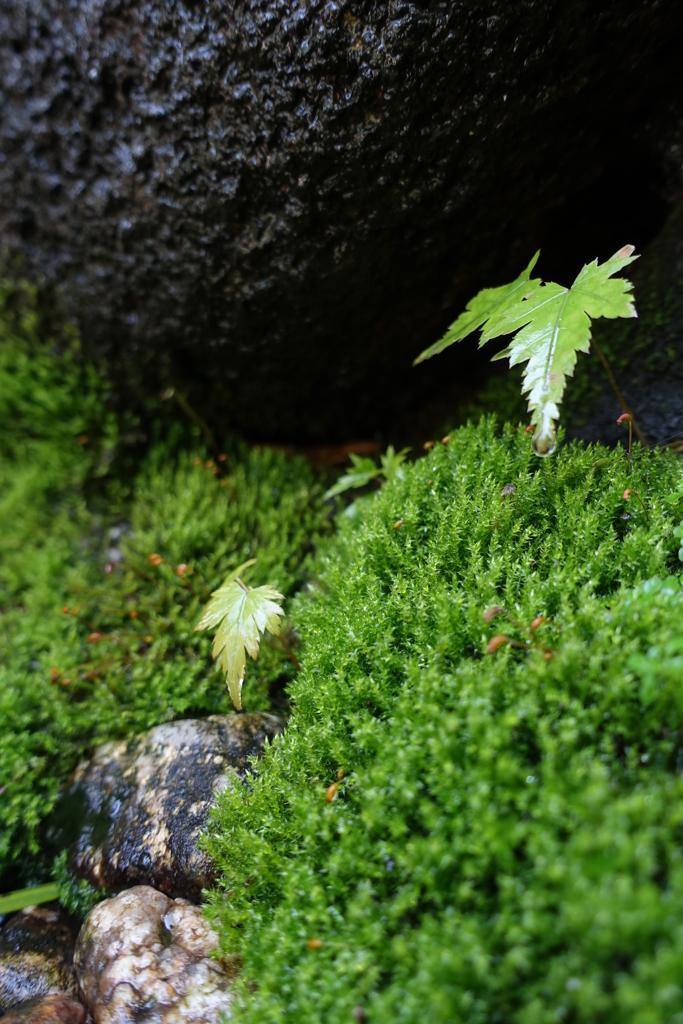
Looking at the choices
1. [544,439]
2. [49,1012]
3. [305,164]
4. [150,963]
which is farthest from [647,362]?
[49,1012]

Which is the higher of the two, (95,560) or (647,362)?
(647,362)

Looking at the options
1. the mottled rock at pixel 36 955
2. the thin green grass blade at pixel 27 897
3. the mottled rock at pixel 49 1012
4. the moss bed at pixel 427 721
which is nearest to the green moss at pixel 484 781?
the moss bed at pixel 427 721

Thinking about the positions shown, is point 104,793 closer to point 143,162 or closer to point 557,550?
point 557,550

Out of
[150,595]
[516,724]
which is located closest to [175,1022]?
[516,724]

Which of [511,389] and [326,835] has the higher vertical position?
[511,389]

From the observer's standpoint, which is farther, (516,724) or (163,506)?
(163,506)

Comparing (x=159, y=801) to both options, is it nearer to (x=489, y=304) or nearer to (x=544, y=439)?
(x=544, y=439)
